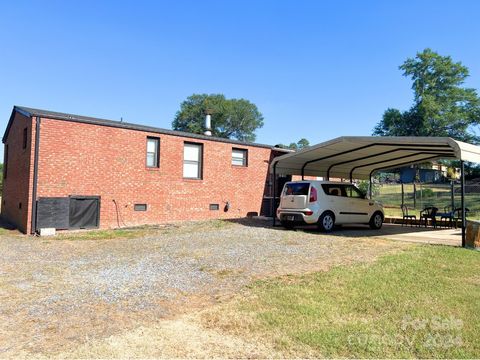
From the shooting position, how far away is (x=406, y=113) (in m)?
45.2

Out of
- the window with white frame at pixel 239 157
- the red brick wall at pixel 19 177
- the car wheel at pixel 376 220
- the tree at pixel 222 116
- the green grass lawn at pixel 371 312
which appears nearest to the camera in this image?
the green grass lawn at pixel 371 312

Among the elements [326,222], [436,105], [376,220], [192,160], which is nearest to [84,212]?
[192,160]

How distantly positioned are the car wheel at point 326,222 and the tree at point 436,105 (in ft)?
116

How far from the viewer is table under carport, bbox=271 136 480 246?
35.3 ft

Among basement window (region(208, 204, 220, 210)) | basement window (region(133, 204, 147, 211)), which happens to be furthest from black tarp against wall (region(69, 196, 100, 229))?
basement window (region(208, 204, 220, 210))

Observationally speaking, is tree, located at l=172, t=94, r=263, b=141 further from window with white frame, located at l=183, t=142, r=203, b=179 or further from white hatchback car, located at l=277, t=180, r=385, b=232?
white hatchback car, located at l=277, t=180, r=385, b=232

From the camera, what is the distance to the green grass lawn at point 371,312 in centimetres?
352

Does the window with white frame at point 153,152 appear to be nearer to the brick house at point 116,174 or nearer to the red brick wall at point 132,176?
the brick house at point 116,174

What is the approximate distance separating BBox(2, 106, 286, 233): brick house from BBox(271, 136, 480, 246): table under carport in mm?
2804

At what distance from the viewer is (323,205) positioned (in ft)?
41.2

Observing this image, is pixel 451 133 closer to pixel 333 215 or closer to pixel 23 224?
pixel 333 215

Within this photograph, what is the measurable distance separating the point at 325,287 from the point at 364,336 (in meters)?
1.73

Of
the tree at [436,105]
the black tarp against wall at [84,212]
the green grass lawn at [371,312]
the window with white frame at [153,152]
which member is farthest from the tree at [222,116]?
the green grass lawn at [371,312]

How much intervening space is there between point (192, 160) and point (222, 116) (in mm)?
57706
